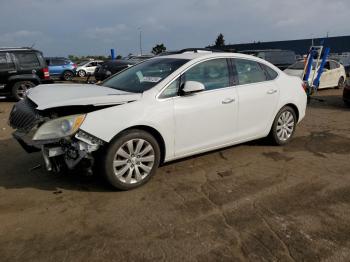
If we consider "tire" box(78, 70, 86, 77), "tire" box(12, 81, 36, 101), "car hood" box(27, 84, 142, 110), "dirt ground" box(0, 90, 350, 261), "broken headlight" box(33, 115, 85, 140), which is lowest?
"tire" box(78, 70, 86, 77)

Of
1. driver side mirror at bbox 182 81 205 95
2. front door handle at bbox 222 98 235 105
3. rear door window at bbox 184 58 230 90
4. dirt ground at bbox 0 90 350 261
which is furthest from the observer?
front door handle at bbox 222 98 235 105

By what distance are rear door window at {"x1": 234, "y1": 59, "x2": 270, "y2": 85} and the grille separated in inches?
115

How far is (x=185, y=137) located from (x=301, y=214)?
66.6 inches

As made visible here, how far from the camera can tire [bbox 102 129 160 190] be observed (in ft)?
12.9

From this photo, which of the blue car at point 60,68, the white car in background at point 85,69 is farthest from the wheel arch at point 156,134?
the white car in background at point 85,69

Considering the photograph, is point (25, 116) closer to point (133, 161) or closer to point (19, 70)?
point (133, 161)

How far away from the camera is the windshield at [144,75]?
179 inches

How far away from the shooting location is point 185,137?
4.52m

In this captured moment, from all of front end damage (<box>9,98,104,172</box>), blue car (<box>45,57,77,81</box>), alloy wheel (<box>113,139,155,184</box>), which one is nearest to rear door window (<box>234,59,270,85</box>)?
alloy wheel (<box>113,139,155,184</box>)

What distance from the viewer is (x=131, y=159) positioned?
409cm

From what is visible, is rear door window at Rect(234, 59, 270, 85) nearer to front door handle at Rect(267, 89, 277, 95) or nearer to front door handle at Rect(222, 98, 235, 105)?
front door handle at Rect(267, 89, 277, 95)

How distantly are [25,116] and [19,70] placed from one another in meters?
8.81

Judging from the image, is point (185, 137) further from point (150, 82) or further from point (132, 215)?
point (132, 215)

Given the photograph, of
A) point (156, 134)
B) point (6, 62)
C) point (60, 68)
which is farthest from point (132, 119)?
point (60, 68)
